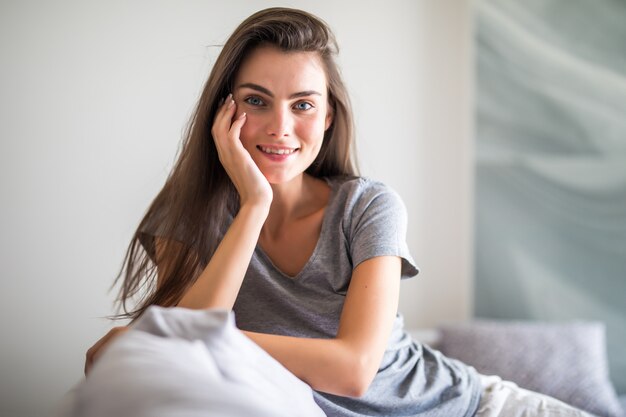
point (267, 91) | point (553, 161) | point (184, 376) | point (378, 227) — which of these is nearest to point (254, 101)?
point (267, 91)

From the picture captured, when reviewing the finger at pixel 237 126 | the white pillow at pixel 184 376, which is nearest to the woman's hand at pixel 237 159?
the finger at pixel 237 126

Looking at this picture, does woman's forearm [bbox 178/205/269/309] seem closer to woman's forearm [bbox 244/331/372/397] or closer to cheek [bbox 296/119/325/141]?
woman's forearm [bbox 244/331/372/397]

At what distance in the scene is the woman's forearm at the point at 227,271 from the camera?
1318mm

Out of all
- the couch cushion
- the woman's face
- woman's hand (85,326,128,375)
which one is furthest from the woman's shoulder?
the couch cushion

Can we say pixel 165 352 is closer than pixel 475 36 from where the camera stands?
Yes

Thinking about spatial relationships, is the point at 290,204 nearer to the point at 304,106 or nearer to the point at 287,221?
the point at 287,221

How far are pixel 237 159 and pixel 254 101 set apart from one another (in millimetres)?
147

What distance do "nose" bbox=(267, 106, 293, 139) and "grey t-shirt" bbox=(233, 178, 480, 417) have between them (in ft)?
0.70

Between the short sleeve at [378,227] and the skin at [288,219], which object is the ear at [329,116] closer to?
Result: the skin at [288,219]

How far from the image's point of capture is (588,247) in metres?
2.84

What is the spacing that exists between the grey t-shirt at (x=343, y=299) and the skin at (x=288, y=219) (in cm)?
5

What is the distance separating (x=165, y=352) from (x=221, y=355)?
8 cm

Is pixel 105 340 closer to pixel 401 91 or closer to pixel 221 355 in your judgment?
pixel 221 355

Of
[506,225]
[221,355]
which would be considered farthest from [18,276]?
[506,225]
